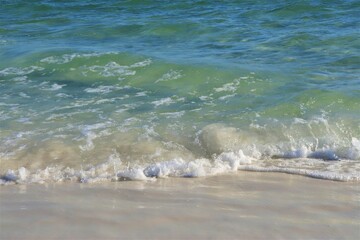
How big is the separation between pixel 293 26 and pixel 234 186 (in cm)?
623

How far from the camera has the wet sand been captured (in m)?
3.71

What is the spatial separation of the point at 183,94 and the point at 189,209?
127 inches

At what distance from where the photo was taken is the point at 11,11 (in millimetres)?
13336

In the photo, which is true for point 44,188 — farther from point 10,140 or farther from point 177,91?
point 177,91

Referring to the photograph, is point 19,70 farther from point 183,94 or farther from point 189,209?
point 189,209

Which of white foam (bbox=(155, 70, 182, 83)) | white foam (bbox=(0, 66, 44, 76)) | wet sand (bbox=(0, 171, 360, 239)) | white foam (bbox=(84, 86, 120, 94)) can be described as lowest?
white foam (bbox=(0, 66, 44, 76))

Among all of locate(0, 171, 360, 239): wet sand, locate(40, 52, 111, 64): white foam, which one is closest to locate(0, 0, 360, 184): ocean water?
locate(40, 52, 111, 64): white foam

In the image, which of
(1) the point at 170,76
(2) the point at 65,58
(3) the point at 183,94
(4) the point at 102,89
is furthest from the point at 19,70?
(3) the point at 183,94

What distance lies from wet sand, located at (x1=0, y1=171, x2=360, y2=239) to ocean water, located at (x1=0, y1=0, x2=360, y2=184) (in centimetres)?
27

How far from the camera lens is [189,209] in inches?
162

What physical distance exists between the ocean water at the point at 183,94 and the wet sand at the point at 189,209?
10.6 inches

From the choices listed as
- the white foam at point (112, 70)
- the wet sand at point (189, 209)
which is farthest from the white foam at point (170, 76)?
the wet sand at point (189, 209)

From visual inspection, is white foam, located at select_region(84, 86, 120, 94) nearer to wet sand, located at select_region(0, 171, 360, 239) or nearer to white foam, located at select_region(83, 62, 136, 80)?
white foam, located at select_region(83, 62, 136, 80)

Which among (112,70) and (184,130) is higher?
(184,130)
